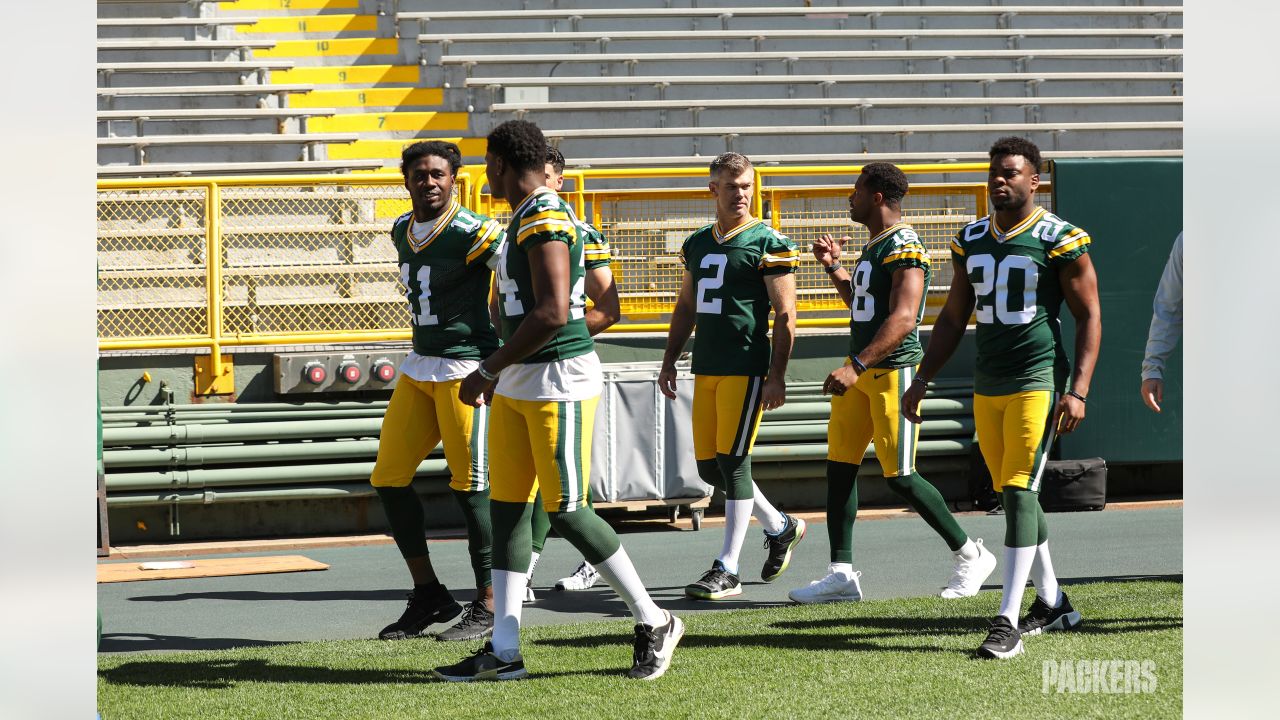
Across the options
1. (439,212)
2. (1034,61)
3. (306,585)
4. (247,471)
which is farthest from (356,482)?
(1034,61)

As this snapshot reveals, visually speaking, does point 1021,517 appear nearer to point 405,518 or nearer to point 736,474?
point 736,474

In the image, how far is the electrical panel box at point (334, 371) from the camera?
9281 mm

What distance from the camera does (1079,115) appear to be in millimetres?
16109

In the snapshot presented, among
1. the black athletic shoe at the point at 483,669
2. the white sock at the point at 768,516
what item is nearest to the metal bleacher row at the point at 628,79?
the white sock at the point at 768,516

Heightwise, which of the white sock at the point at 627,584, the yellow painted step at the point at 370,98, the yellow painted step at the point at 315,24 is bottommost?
the white sock at the point at 627,584

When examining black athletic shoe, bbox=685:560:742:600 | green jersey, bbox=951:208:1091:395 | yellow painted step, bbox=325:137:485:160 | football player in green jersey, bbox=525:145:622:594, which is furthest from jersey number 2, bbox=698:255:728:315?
yellow painted step, bbox=325:137:485:160

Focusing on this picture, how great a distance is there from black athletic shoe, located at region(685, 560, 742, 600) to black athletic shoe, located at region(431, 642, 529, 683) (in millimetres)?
1754

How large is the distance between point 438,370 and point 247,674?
140 cm

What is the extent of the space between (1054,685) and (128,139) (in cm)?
1097

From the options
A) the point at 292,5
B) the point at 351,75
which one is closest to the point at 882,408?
the point at 351,75

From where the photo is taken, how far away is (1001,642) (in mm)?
4953

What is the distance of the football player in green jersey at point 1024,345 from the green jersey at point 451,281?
1.96m

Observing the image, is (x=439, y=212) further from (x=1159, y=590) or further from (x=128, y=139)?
(x=128, y=139)

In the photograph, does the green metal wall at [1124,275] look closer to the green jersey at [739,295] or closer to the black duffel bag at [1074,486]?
the black duffel bag at [1074,486]
